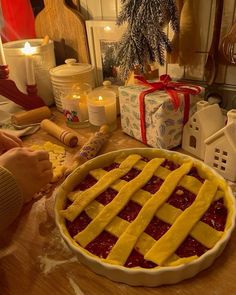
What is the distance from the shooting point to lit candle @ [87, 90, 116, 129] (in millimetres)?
902

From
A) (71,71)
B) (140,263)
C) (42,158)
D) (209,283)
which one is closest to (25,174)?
(42,158)

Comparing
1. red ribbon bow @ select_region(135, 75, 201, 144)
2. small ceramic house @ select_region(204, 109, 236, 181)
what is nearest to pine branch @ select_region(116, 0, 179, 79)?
red ribbon bow @ select_region(135, 75, 201, 144)

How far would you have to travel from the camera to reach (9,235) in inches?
23.3

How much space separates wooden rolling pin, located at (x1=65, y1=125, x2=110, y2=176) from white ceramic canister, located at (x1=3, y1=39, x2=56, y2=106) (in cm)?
39

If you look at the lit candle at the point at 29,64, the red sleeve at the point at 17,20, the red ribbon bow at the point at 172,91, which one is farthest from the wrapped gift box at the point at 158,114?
the red sleeve at the point at 17,20

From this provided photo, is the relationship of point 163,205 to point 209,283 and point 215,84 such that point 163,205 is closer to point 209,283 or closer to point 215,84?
point 209,283

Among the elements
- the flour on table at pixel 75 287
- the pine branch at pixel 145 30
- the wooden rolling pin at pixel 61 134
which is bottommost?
the flour on table at pixel 75 287

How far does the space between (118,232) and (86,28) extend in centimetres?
81

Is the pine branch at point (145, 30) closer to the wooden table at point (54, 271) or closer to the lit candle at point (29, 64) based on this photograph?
the lit candle at point (29, 64)

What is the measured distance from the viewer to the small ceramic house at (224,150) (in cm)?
65

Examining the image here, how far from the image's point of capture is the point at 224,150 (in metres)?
0.67

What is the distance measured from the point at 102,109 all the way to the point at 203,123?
0.31 meters

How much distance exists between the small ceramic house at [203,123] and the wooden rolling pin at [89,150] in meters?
0.24

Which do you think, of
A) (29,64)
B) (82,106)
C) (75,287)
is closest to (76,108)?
(82,106)
